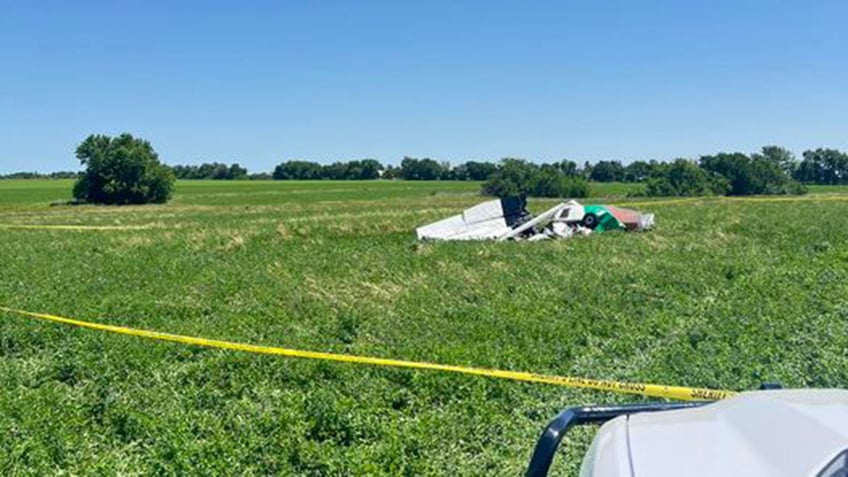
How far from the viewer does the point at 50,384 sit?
4.67m

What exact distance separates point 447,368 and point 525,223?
1080 cm

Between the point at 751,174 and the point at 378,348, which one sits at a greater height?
the point at 751,174

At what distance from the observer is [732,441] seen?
4.72 ft

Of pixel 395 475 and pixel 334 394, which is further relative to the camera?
pixel 334 394

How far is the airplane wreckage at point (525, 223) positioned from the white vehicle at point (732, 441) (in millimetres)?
12313

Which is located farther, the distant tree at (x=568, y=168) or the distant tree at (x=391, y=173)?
the distant tree at (x=391, y=173)

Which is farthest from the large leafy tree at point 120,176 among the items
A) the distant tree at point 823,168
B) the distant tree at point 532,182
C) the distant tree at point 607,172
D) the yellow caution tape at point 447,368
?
the distant tree at point 823,168

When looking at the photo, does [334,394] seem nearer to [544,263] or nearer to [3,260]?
[544,263]

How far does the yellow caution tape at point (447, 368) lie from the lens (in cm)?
306

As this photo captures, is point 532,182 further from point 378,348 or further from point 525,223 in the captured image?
point 378,348

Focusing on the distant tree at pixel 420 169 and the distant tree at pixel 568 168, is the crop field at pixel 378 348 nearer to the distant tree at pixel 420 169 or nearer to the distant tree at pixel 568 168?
the distant tree at pixel 568 168

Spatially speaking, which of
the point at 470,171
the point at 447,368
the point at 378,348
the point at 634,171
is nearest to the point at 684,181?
the point at 634,171

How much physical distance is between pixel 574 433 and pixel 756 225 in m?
14.1

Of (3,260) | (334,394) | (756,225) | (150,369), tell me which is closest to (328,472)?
(334,394)
